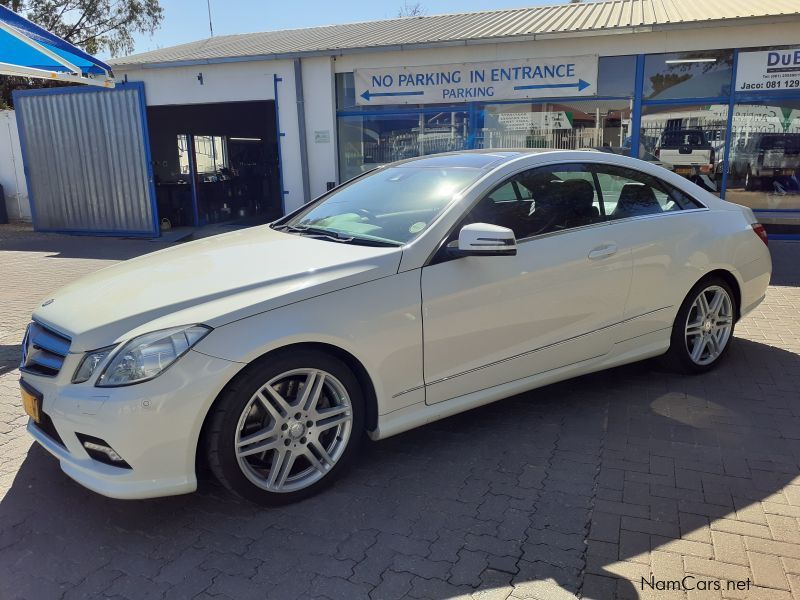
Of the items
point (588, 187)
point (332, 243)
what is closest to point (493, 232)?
point (332, 243)

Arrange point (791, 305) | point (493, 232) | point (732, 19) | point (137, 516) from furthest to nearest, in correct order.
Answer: point (732, 19), point (791, 305), point (493, 232), point (137, 516)

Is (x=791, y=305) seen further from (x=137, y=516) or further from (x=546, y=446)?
(x=137, y=516)

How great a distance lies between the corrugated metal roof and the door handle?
297 inches

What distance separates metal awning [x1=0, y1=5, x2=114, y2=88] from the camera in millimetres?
7090

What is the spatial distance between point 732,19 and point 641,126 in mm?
1956

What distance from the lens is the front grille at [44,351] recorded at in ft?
9.33

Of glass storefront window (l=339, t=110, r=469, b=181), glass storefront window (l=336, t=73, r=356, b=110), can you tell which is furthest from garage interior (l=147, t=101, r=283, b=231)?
glass storefront window (l=339, t=110, r=469, b=181)

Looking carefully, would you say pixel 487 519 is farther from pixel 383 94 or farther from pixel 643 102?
pixel 383 94

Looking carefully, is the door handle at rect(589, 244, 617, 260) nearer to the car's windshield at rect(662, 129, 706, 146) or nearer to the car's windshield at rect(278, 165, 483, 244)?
the car's windshield at rect(278, 165, 483, 244)

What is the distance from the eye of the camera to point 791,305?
6.59 m

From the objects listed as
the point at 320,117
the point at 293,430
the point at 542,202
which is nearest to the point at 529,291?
the point at 542,202

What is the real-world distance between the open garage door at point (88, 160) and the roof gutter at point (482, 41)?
3.34ft

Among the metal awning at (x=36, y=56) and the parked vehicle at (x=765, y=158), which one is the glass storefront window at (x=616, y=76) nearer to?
the parked vehicle at (x=765, y=158)
